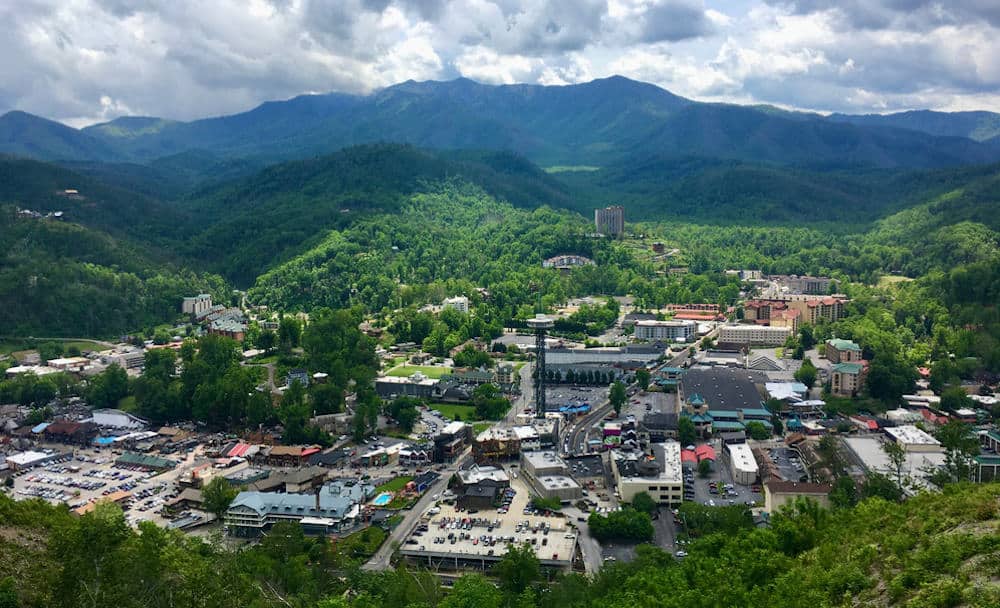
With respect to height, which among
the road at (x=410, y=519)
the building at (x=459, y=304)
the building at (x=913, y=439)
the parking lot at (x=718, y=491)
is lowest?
the road at (x=410, y=519)

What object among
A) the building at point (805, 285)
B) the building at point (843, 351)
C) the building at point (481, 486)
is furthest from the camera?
the building at point (805, 285)

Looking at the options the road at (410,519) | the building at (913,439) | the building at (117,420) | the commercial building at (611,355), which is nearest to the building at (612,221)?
the commercial building at (611,355)

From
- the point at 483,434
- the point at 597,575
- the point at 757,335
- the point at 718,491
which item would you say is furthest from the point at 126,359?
the point at 757,335

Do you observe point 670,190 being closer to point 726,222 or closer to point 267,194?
point 726,222

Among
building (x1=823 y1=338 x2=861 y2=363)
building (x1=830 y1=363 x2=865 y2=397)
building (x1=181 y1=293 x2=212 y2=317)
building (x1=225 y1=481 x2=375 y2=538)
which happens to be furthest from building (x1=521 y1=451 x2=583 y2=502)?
building (x1=181 y1=293 x2=212 y2=317)

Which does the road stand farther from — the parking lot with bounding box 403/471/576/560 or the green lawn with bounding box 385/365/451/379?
the green lawn with bounding box 385/365/451/379

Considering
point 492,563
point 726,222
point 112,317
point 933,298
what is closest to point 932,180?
point 726,222

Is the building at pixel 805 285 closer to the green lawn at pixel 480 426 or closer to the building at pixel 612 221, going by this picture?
the building at pixel 612 221
